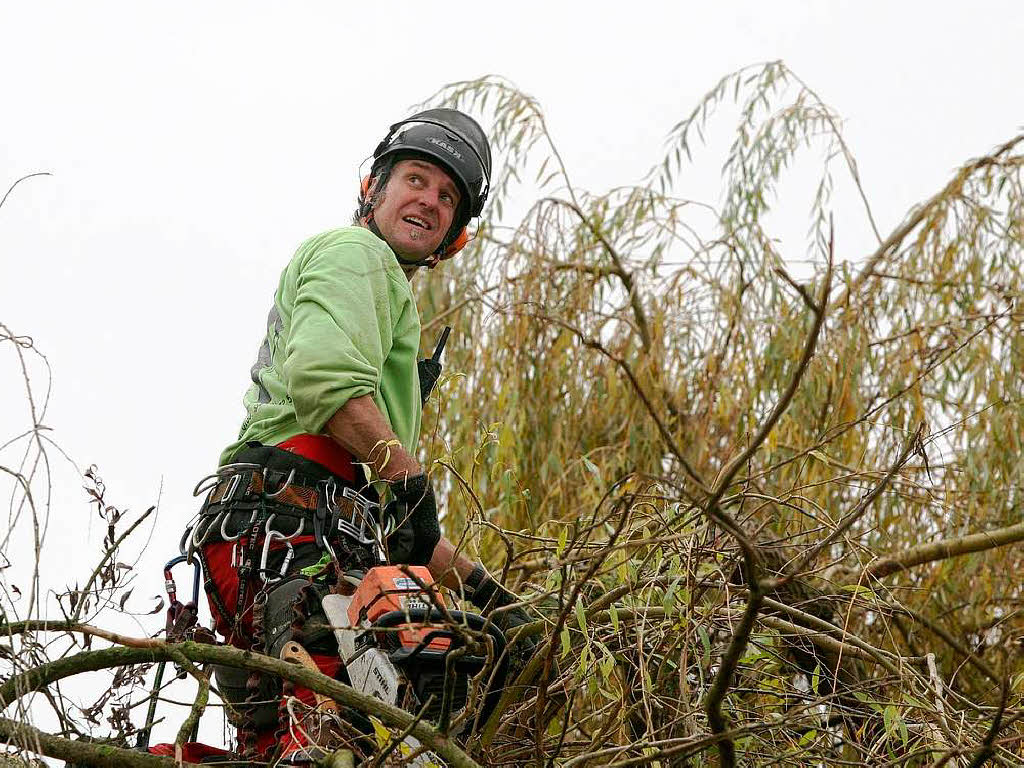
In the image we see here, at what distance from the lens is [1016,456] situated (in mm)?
5094

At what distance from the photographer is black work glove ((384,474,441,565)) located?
122 inches

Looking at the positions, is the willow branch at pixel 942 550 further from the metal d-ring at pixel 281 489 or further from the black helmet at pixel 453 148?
the metal d-ring at pixel 281 489

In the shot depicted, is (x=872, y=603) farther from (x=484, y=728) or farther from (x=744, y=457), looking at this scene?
(x=744, y=457)

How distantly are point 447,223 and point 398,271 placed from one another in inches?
14.5

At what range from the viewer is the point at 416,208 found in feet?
11.9

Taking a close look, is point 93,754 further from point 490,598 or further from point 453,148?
point 453,148

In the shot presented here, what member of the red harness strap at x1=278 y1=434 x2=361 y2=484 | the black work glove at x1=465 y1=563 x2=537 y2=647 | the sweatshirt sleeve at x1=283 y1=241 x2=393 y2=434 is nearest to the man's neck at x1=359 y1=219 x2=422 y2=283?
the sweatshirt sleeve at x1=283 y1=241 x2=393 y2=434

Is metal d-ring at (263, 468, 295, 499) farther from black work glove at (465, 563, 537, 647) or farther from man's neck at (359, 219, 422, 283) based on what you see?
man's neck at (359, 219, 422, 283)

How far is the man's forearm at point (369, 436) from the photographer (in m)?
3.05

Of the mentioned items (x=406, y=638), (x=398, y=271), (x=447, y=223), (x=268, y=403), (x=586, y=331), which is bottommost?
(x=406, y=638)

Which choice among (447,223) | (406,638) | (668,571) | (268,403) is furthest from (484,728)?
(447,223)

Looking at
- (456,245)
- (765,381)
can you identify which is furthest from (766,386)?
(456,245)

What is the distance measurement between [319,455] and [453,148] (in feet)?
3.11

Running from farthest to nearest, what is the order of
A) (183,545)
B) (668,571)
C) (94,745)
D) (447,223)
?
(447,223) < (183,545) < (668,571) < (94,745)
